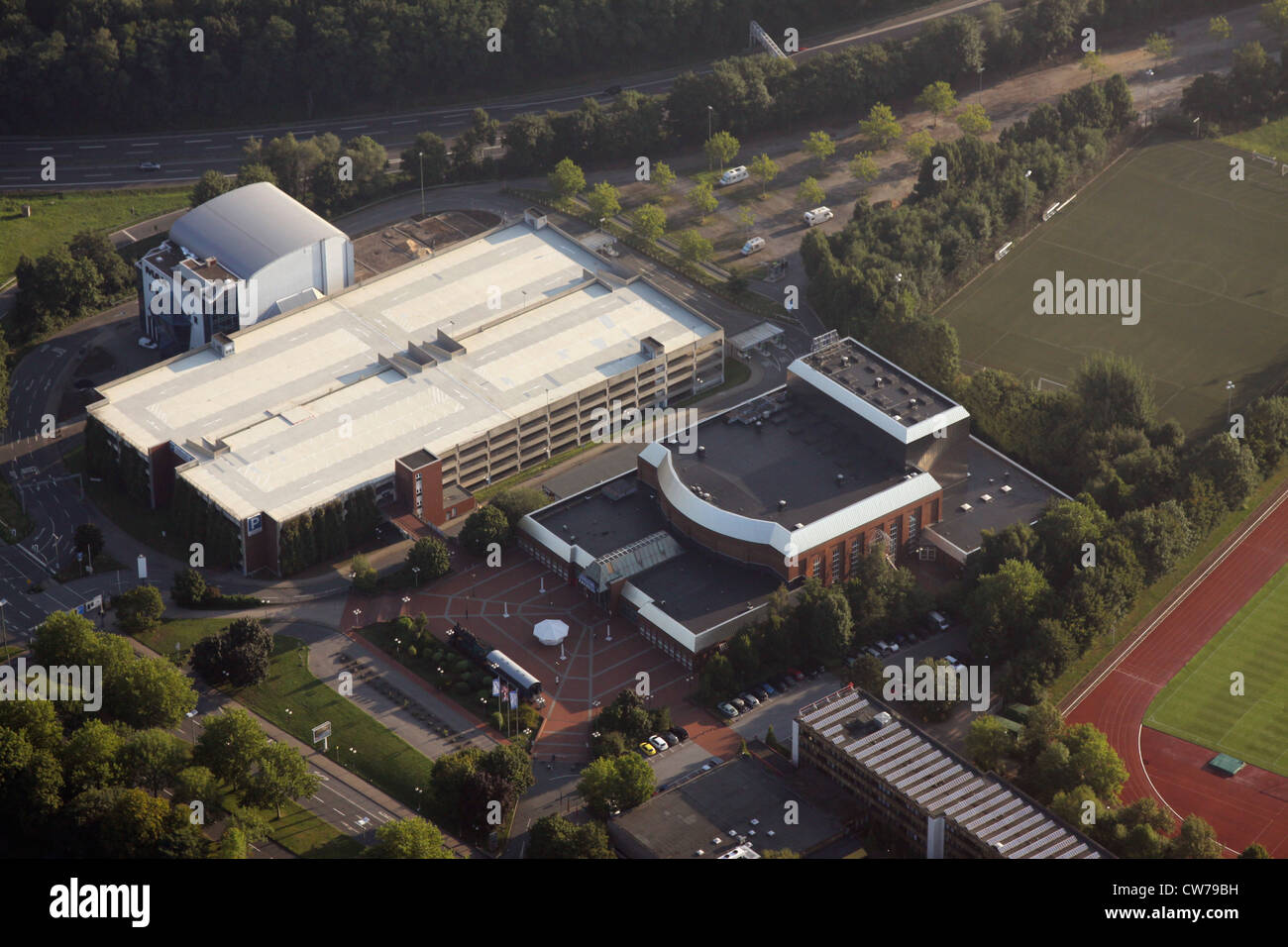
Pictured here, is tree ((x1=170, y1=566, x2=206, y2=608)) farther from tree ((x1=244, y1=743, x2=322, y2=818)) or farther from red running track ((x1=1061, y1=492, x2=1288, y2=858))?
red running track ((x1=1061, y1=492, x2=1288, y2=858))

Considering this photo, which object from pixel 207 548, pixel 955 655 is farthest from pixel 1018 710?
pixel 207 548

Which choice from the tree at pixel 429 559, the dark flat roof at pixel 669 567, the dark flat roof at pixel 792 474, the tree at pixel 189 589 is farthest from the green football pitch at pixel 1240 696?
the tree at pixel 189 589

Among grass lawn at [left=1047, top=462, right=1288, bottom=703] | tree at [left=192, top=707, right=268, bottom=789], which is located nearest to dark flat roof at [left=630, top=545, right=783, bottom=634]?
grass lawn at [left=1047, top=462, right=1288, bottom=703]

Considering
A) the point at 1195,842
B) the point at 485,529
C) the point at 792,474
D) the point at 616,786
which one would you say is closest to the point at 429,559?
the point at 485,529

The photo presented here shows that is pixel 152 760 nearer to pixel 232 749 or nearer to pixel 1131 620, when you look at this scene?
pixel 232 749
